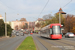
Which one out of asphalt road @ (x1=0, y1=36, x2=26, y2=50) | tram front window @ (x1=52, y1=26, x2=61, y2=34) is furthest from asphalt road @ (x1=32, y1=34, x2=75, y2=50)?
tram front window @ (x1=52, y1=26, x2=61, y2=34)

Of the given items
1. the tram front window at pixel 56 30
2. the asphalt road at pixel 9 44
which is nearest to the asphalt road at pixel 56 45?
the asphalt road at pixel 9 44

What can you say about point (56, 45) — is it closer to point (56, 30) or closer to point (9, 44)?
point (9, 44)

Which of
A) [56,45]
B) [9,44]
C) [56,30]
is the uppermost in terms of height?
[56,30]

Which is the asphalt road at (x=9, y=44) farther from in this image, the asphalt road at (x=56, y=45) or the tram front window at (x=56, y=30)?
the tram front window at (x=56, y=30)

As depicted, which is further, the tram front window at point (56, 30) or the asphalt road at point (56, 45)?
the tram front window at point (56, 30)

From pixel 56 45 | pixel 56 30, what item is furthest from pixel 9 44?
pixel 56 30

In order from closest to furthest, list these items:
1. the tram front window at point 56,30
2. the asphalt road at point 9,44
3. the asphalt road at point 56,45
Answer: the asphalt road at point 56,45
the asphalt road at point 9,44
the tram front window at point 56,30

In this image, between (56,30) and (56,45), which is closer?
(56,45)

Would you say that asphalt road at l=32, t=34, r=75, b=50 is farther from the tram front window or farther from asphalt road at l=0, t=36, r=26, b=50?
the tram front window

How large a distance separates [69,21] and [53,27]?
119ft

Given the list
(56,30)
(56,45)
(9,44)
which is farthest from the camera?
(56,30)

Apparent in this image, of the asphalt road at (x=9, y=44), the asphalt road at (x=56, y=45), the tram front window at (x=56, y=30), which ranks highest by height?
the tram front window at (x=56, y=30)

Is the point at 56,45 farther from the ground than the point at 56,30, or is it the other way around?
the point at 56,30

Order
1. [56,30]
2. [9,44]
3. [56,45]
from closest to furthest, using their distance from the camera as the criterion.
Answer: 1. [56,45]
2. [9,44]
3. [56,30]
